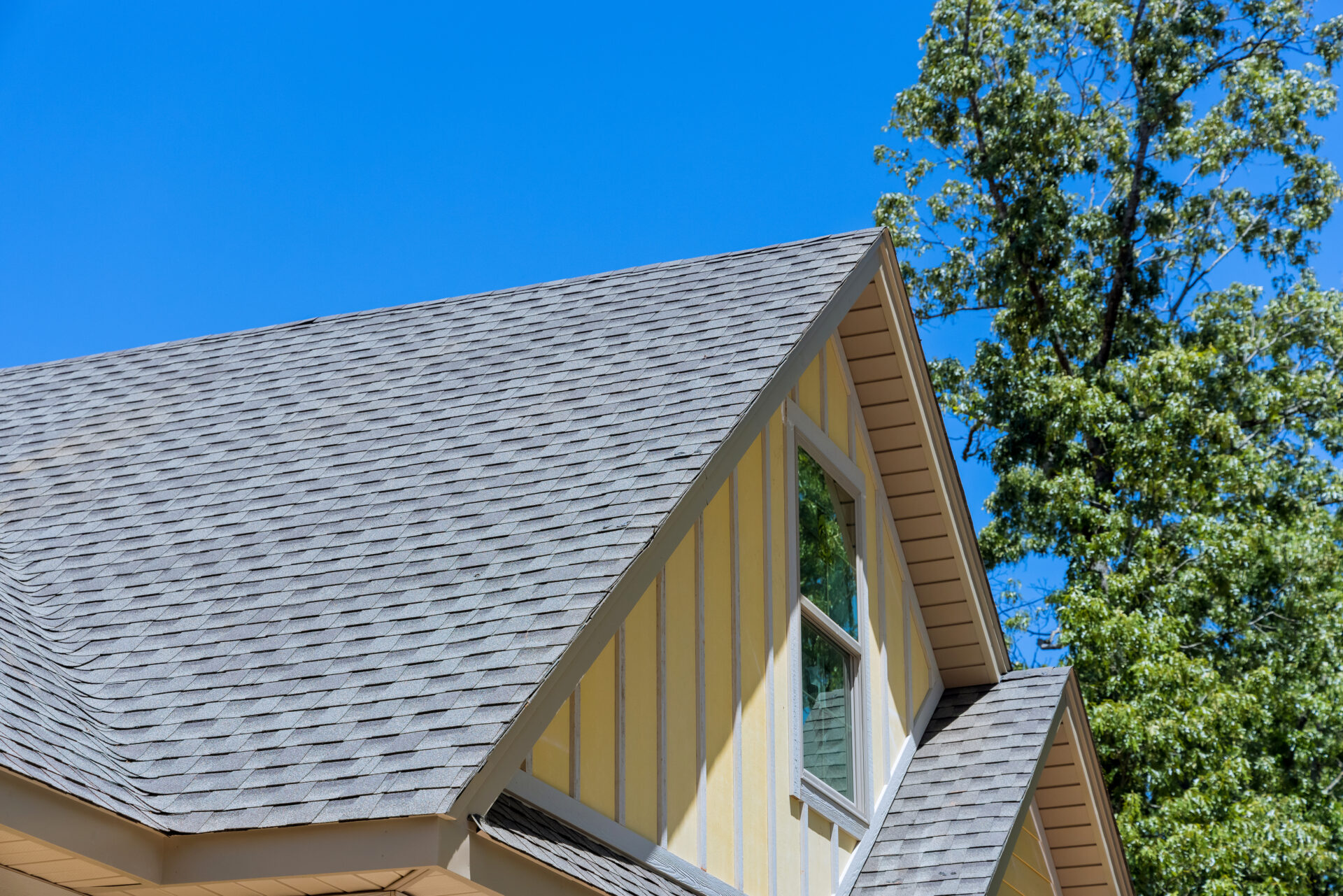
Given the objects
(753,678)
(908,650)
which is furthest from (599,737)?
(908,650)

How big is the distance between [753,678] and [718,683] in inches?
16.2

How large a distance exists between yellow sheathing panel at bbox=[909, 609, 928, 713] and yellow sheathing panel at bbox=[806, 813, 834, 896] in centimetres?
176

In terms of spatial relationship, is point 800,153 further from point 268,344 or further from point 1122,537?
point 268,344

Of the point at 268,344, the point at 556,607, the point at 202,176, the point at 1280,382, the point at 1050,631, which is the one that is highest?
the point at 202,176

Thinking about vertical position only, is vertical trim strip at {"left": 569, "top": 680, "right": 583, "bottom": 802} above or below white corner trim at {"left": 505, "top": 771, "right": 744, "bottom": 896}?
above

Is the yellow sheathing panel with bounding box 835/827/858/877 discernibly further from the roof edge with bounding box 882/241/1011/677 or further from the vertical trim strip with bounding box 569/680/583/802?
the vertical trim strip with bounding box 569/680/583/802

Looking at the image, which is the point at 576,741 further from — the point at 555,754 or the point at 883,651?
the point at 883,651

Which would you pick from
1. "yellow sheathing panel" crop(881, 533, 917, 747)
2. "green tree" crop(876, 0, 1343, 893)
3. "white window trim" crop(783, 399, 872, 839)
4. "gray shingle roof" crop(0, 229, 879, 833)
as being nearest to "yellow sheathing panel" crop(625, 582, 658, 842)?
"gray shingle roof" crop(0, 229, 879, 833)

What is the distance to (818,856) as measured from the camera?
7.29 metres

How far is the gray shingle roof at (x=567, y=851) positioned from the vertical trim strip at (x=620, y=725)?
8.9 inches

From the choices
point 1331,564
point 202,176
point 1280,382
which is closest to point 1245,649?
point 1331,564

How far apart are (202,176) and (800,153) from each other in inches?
706

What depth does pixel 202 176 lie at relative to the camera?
36.7 m

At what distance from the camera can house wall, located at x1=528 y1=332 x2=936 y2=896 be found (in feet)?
18.7
